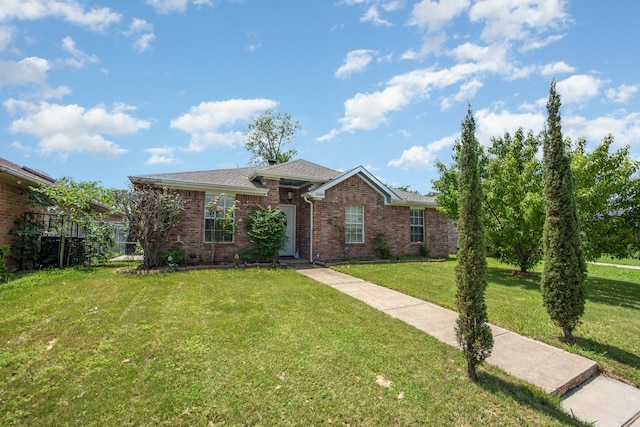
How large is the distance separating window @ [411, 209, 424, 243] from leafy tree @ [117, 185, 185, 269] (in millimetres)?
11081

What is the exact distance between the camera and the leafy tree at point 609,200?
8.35 meters

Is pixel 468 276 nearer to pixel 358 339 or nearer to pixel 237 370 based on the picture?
pixel 358 339

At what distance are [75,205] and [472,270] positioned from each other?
11.9 meters

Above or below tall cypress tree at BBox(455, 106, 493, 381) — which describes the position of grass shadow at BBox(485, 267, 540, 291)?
below

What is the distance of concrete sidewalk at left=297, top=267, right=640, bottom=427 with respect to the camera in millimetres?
2877

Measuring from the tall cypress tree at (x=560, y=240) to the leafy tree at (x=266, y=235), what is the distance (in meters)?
8.05

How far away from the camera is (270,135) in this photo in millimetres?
33688

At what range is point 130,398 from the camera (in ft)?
8.98

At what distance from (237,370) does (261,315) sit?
186 cm

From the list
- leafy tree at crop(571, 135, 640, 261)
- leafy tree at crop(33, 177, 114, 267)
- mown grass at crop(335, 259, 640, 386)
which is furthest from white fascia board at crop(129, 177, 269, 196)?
leafy tree at crop(571, 135, 640, 261)

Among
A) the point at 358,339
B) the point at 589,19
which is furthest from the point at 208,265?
the point at 589,19

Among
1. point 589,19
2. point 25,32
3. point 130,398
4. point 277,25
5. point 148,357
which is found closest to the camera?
point 130,398

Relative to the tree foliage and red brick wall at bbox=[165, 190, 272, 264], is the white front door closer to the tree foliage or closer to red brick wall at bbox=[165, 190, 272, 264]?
red brick wall at bbox=[165, 190, 272, 264]

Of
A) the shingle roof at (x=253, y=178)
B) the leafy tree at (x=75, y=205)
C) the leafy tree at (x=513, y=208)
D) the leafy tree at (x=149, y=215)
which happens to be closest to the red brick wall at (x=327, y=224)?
the shingle roof at (x=253, y=178)
